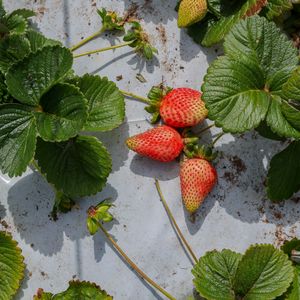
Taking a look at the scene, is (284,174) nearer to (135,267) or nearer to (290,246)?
(290,246)

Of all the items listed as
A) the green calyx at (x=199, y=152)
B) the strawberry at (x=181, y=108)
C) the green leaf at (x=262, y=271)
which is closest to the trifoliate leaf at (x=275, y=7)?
the strawberry at (x=181, y=108)

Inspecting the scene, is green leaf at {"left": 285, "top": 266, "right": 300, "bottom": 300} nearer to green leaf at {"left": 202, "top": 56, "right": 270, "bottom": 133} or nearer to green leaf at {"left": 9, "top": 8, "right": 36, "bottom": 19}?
green leaf at {"left": 202, "top": 56, "right": 270, "bottom": 133}

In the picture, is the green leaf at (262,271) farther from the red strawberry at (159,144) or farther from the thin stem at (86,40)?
the thin stem at (86,40)

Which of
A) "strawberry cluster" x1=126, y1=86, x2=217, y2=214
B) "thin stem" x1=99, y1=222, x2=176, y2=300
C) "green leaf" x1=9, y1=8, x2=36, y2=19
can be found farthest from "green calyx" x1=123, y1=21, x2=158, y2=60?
"thin stem" x1=99, y1=222, x2=176, y2=300

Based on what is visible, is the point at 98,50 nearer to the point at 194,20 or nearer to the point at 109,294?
the point at 194,20

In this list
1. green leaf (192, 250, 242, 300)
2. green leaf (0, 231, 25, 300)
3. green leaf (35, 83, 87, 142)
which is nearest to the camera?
green leaf (35, 83, 87, 142)
